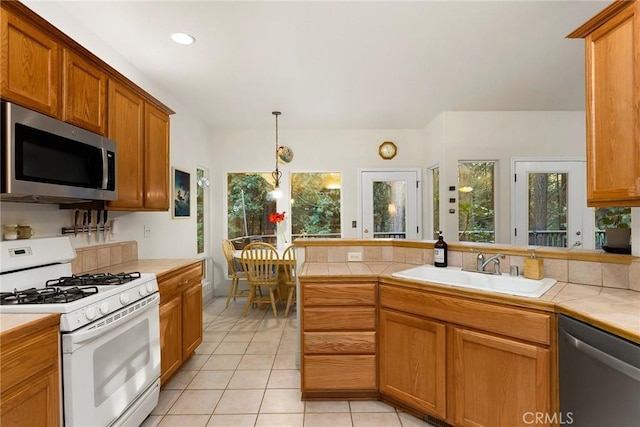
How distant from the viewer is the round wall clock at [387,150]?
487 cm

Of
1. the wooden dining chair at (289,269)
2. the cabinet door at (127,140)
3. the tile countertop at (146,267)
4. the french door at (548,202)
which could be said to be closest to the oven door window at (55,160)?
the cabinet door at (127,140)

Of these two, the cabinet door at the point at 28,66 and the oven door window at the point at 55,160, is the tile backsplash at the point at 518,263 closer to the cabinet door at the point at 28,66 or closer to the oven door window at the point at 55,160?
the oven door window at the point at 55,160

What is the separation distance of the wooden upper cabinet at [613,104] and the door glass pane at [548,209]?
9.49 feet

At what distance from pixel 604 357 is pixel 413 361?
941 millimetres

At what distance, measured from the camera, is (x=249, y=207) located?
492 cm

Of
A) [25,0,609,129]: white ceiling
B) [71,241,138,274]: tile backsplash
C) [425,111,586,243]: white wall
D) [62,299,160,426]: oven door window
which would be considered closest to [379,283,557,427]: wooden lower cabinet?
[62,299,160,426]: oven door window

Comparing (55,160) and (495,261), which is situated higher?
(55,160)

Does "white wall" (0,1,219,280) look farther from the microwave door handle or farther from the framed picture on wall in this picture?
the microwave door handle

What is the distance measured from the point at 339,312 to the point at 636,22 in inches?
80.5

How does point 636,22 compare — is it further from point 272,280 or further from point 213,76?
point 272,280

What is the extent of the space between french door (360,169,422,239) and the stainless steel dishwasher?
11.6 ft

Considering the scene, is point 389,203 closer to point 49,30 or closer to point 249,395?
point 249,395

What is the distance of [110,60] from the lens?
2418 mm

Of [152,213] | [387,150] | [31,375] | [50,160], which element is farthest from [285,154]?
[31,375]
